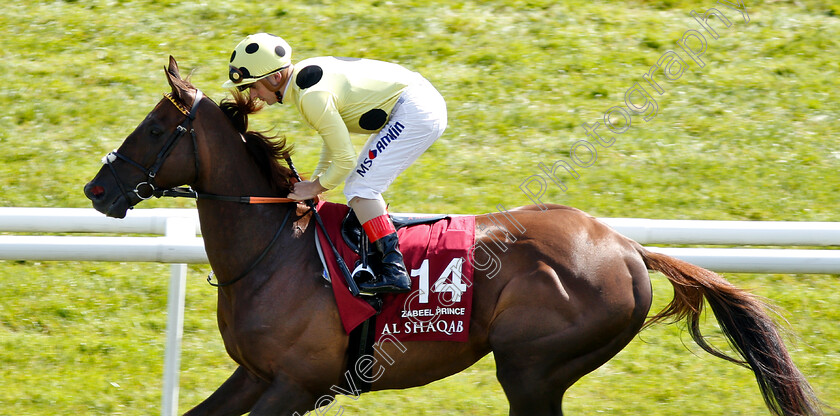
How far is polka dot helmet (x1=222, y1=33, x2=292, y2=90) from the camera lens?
3553mm

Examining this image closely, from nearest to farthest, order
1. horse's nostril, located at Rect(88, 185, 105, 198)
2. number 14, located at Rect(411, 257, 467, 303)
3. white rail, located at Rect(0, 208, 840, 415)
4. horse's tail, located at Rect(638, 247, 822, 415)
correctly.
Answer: horse's nostril, located at Rect(88, 185, 105, 198) < number 14, located at Rect(411, 257, 467, 303) < horse's tail, located at Rect(638, 247, 822, 415) < white rail, located at Rect(0, 208, 840, 415)

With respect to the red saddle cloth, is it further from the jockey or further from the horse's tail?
the horse's tail

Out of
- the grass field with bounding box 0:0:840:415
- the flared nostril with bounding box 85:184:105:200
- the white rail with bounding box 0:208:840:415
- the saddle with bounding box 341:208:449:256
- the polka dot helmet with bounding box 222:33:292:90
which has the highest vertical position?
the polka dot helmet with bounding box 222:33:292:90

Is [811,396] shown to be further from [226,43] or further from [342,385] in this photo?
[226,43]

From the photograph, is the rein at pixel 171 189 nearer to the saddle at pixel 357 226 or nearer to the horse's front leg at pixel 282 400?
the saddle at pixel 357 226

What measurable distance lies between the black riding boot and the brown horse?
0.21m

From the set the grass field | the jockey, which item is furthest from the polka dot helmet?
the grass field

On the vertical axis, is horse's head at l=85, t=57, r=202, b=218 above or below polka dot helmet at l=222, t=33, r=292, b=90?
below

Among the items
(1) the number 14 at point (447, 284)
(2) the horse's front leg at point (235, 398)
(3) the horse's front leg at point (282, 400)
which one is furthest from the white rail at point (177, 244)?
(1) the number 14 at point (447, 284)

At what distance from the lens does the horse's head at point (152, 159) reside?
3.52m

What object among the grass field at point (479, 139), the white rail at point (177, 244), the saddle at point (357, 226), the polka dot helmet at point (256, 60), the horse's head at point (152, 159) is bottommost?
the grass field at point (479, 139)

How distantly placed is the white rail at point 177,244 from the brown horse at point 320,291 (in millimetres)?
374

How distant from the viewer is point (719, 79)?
809cm

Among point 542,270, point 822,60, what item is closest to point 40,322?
point 542,270
